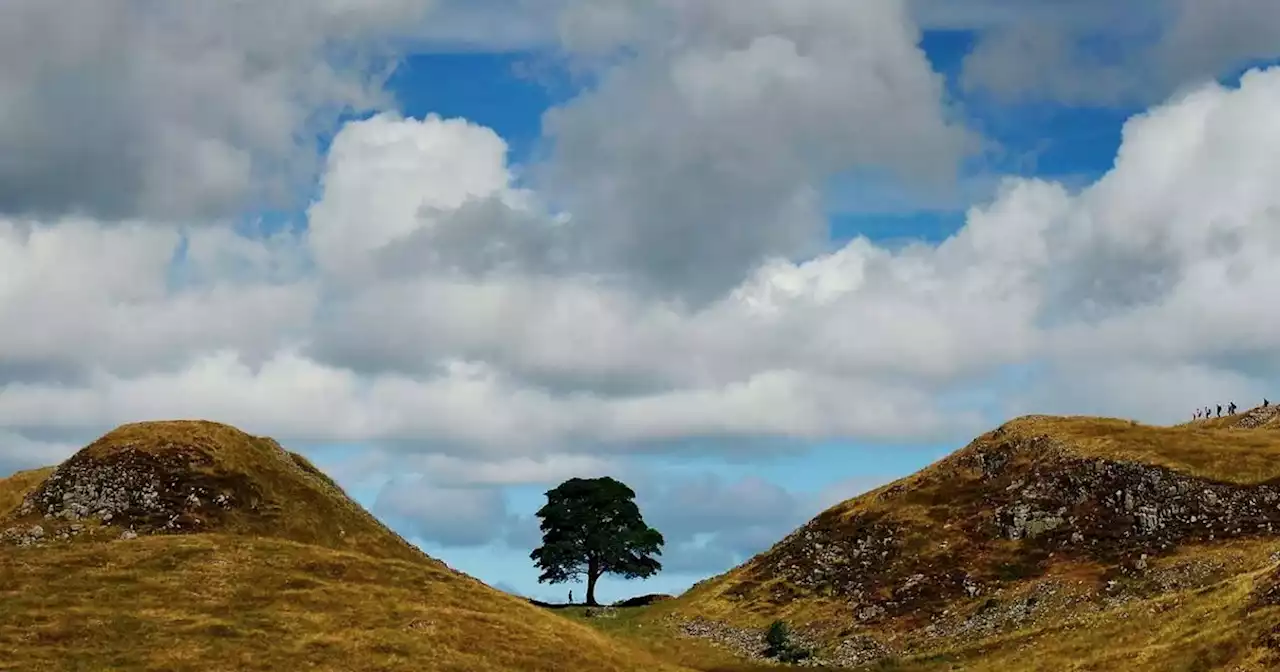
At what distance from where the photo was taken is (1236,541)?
9319 cm

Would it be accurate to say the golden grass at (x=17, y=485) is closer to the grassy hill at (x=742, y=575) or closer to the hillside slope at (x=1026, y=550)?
the grassy hill at (x=742, y=575)

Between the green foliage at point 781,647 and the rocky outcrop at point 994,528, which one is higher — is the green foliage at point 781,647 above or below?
below

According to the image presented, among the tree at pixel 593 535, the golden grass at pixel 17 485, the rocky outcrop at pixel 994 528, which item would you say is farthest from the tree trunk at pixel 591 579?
the golden grass at pixel 17 485

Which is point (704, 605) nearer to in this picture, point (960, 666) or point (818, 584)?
point (818, 584)

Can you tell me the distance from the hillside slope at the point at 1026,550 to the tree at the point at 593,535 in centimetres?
2152

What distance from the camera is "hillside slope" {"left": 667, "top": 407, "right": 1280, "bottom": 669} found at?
8712 centimetres

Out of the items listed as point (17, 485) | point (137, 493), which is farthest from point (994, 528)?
point (17, 485)

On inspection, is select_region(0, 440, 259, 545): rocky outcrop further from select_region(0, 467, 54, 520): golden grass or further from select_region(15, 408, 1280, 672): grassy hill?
select_region(0, 467, 54, 520): golden grass

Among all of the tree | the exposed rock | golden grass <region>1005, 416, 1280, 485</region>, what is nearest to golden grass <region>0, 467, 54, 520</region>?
the exposed rock

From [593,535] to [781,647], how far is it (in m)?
53.8

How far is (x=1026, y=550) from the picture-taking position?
334 ft

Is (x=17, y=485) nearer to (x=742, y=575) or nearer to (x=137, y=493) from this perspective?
(x=137, y=493)

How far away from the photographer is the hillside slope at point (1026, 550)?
87.1 m

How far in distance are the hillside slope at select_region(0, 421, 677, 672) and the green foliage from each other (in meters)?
14.5
